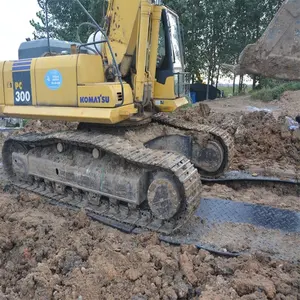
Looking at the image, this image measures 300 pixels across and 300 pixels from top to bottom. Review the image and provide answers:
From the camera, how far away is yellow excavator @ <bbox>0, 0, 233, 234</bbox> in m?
4.31

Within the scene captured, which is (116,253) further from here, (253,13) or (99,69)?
(253,13)

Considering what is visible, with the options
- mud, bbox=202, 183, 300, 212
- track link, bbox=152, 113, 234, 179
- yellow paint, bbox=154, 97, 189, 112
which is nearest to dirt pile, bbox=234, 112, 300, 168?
track link, bbox=152, 113, 234, 179

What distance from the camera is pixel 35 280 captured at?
3.23m

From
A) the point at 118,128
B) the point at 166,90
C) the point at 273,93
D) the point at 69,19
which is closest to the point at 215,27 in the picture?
the point at 273,93

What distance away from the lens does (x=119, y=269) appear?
3.40 m

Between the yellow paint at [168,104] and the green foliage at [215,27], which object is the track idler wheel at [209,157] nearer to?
the yellow paint at [168,104]

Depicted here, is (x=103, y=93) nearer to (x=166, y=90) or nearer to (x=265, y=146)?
(x=166, y=90)

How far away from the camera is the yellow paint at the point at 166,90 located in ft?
17.5

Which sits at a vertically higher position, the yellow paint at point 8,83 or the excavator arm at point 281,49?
the excavator arm at point 281,49

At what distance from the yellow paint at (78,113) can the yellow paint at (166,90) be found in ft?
2.07

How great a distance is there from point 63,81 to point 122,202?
1.82m

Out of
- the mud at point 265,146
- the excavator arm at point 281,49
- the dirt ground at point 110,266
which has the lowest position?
the dirt ground at point 110,266

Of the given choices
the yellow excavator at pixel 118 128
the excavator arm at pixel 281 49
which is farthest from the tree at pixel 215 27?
the excavator arm at pixel 281 49

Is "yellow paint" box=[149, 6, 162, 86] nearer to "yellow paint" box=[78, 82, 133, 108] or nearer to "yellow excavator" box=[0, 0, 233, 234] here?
"yellow excavator" box=[0, 0, 233, 234]
